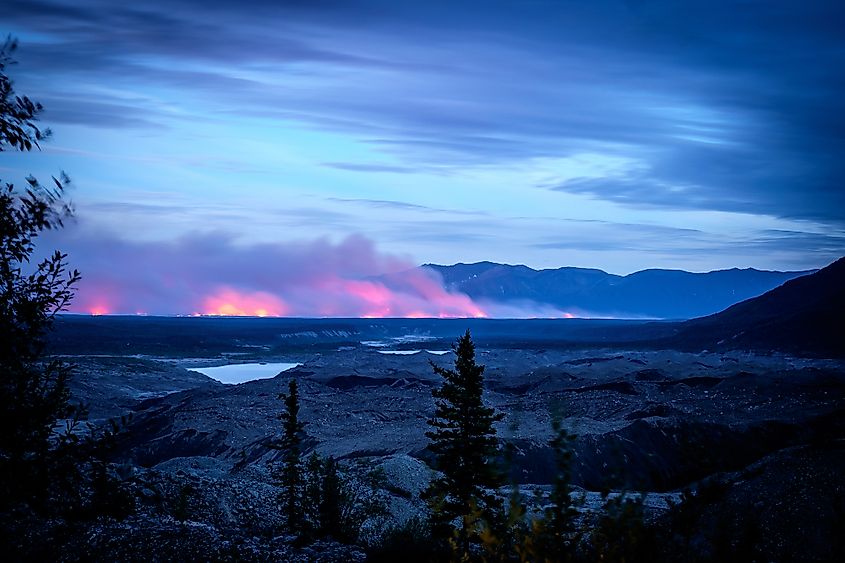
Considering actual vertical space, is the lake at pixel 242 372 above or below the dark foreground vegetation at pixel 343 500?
below

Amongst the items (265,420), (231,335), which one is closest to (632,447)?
(265,420)

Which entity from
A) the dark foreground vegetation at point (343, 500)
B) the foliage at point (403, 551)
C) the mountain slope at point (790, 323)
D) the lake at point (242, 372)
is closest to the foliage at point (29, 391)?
the dark foreground vegetation at point (343, 500)

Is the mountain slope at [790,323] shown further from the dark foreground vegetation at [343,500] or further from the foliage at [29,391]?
the foliage at [29,391]

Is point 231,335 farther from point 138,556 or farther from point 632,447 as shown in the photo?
point 138,556

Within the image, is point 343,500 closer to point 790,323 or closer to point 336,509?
point 336,509

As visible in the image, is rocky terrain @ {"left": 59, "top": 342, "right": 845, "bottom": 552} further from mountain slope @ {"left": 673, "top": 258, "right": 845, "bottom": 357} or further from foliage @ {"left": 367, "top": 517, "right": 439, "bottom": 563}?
mountain slope @ {"left": 673, "top": 258, "right": 845, "bottom": 357}

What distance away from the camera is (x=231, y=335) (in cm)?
17012

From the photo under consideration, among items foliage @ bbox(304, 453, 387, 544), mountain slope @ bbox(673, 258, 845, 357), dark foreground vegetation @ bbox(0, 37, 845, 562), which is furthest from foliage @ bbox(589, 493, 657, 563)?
mountain slope @ bbox(673, 258, 845, 357)

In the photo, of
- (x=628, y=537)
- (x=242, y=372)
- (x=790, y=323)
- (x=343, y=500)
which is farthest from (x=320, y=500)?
(x=790, y=323)

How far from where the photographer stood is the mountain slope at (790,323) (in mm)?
97812

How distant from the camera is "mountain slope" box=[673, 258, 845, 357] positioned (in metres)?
97.8

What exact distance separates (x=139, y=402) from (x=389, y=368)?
30997 mm

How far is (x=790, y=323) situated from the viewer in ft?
350

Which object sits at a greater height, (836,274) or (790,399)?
(836,274)
